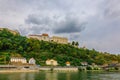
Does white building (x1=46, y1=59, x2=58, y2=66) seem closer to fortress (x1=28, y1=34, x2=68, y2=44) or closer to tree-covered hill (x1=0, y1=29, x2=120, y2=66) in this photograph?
tree-covered hill (x1=0, y1=29, x2=120, y2=66)

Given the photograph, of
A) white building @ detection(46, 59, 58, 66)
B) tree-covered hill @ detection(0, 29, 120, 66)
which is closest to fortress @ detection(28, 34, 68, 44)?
tree-covered hill @ detection(0, 29, 120, 66)

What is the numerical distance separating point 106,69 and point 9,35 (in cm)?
5905

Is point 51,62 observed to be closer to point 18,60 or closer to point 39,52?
point 39,52

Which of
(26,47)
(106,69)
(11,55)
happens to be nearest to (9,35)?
(26,47)

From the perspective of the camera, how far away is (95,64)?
150125 mm

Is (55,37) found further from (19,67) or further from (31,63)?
(19,67)

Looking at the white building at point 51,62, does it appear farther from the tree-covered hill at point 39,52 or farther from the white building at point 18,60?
the white building at point 18,60

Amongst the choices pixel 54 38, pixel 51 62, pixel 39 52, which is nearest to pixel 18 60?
pixel 51 62

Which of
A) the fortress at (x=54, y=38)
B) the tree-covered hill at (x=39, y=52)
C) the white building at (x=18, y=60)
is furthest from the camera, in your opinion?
the fortress at (x=54, y=38)

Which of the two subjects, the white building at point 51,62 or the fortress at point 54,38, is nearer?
the white building at point 51,62

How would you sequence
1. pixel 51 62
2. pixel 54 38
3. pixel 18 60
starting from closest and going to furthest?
pixel 18 60
pixel 51 62
pixel 54 38

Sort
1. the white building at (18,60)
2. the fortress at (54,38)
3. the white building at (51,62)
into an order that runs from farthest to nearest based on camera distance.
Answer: the fortress at (54,38) < the white building at (51,62) < the white building at (18,60)

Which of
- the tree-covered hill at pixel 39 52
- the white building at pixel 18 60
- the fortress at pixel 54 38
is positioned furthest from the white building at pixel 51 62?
the fortress at pixel 54 38

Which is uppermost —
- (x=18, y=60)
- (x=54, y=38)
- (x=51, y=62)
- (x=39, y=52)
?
(x=54, y=38)
